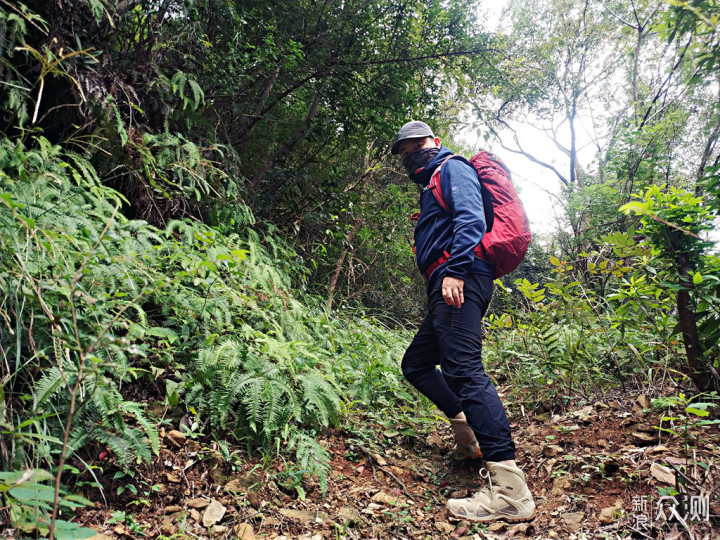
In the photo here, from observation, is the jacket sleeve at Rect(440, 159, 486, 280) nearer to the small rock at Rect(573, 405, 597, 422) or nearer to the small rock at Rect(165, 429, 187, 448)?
the small rock at Rect(573, 405, 597, 422)

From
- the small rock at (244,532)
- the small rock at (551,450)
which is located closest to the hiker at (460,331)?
the small rock at (551,450)

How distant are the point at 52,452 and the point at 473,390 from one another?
7.19 feet

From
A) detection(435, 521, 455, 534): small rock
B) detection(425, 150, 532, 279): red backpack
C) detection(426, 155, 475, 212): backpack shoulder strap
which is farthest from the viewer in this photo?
detection(426, 155, 475, 212): backpack shoulder strap

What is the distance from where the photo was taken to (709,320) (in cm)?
251

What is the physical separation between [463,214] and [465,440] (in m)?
1.59

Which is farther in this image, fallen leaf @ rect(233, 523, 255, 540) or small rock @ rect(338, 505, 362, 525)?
small rock @ rect(338, 505, 362, 525)

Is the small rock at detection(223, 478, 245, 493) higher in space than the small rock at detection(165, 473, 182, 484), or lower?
higher

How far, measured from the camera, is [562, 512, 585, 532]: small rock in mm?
2117

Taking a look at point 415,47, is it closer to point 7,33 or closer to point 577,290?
point 577,290

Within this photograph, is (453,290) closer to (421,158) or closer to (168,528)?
(421,158)

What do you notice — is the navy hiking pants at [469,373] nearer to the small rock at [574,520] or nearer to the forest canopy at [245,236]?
the small rock at [574,520]

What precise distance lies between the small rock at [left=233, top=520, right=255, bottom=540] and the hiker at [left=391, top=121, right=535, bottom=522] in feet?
3.86

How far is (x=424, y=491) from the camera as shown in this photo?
9.07ft

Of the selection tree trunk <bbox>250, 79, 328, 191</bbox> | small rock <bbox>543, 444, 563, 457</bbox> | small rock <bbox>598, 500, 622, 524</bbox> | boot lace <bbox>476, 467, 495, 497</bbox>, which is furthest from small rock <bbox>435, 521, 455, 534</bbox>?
tree trunk <bbox>250, 79, 328, 191</bbox>
